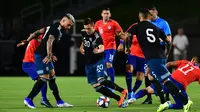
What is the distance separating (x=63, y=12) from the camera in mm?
35531

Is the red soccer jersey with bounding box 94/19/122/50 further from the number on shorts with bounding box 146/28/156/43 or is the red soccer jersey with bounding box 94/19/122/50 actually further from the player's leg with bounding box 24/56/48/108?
the number on shorts with bounding box 146/28/156/43

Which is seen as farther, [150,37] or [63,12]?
[63,12]

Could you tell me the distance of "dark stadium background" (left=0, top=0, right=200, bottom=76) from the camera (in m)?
27.7

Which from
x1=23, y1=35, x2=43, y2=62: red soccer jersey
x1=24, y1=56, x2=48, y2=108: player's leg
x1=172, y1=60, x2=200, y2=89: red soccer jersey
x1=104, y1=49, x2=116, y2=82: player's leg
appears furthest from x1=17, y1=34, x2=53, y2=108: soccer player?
x1=172, y1=60, x2=200, y2=89: red soccer jersey

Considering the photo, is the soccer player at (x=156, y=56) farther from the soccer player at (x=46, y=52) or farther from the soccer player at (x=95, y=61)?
the soccer player at (x=46, y=52)

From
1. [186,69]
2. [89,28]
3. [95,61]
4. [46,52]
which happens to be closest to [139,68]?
[95,61]

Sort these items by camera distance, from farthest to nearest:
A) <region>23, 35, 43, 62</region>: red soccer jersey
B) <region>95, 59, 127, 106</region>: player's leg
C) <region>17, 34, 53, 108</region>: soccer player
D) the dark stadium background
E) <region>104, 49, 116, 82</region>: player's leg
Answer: the dark stadium background, <region>104, 49, 116, 82</region>: player's leg, <region>23, 35, 43, 62</region>: red soccer jersey, <region>17, 34, 53, 108</region>: soccer player, <region>95, 59, 127, 106</region>: player's leg

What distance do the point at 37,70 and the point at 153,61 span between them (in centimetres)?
253

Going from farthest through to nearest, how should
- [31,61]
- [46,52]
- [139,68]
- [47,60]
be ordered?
[139,68] < [31,61] < [46,52] < [47,60]

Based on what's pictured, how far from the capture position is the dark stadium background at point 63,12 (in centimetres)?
2773

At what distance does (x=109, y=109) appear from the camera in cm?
1283

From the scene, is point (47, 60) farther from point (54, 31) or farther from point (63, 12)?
point (63, 12)

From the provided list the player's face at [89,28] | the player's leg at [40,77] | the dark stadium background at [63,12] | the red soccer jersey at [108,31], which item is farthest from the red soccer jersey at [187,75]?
the dark stadium background at [63,12]

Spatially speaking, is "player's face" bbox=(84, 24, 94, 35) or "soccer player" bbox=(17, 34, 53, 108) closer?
"player's face" bbox=(84, 24, 94, 35)
